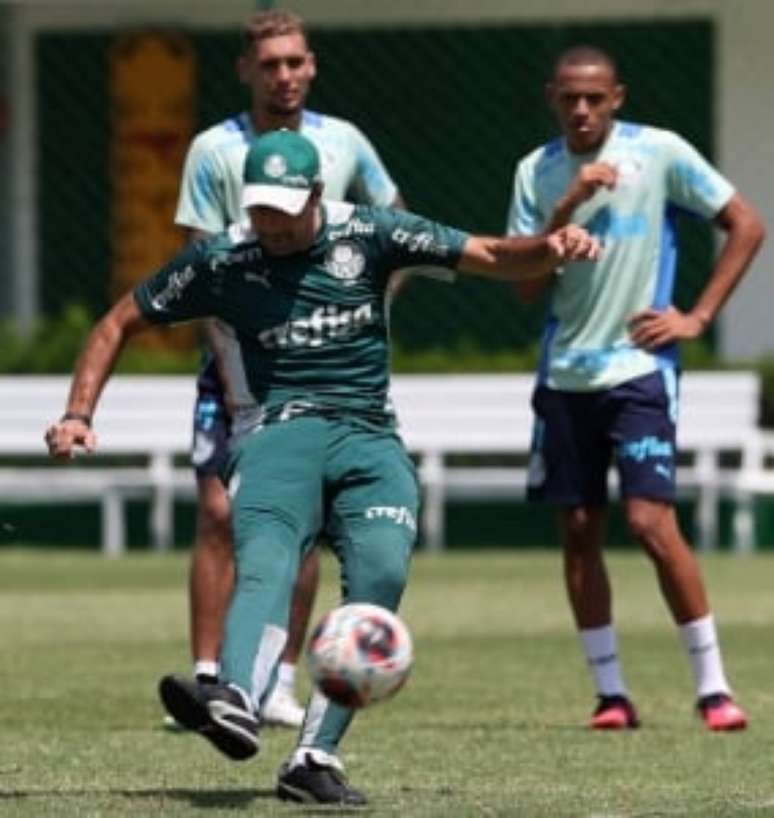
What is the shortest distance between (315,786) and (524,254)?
1.57 metres

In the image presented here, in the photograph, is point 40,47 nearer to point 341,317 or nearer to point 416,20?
point 416,20

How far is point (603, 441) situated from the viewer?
39.6ft

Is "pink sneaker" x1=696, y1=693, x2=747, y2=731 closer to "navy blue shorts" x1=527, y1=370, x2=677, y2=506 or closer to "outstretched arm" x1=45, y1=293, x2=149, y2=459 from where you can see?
"navy blue shorts" x1=527, y1=370, x2=677, y2=506

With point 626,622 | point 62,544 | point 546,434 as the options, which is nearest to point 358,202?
point 546,434

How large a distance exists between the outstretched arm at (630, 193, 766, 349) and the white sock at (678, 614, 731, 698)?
94cm

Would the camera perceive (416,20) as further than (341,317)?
Yes

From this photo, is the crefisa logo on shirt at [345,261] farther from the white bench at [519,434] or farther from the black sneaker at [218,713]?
the white bench at [519,434]

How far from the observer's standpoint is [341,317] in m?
9.83

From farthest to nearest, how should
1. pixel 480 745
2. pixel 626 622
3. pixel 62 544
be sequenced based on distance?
pixel 62 544 < pixel 626 622 < pixel 480 745

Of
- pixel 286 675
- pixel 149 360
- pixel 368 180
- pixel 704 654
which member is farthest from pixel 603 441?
pixel 149 360

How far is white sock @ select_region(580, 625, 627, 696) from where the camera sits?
11.9 metres

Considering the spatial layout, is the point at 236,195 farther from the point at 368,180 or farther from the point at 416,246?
the point at 416,246

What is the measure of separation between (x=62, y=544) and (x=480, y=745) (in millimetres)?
12345

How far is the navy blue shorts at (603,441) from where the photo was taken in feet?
39.0
